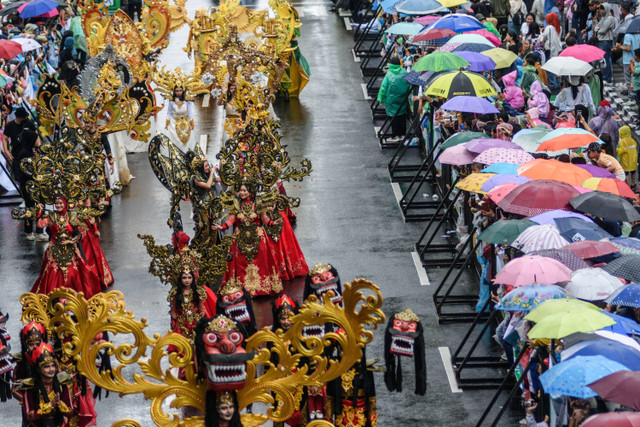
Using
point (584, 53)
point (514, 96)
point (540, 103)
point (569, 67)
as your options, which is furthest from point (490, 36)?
point (540, 103)

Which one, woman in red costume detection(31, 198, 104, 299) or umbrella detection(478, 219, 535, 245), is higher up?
umbrella detection(478, 219, 535, 245)

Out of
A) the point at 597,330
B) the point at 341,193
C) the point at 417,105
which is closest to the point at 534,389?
the point at 597,330

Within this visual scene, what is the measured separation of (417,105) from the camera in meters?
25.8

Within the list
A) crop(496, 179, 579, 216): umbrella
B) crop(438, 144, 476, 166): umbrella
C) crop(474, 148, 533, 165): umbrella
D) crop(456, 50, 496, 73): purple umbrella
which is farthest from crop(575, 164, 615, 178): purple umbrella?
crop(456, 50, 496, 73): purple umbrella

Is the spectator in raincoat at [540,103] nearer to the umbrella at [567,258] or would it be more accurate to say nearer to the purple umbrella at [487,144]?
the purple umbrella at [487,144]

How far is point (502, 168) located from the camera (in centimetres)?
1736

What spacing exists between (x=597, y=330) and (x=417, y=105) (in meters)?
14.2

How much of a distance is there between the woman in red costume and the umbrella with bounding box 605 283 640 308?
8340mm

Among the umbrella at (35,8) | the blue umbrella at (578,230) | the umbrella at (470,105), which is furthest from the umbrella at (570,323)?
the umbrella at (35,8)

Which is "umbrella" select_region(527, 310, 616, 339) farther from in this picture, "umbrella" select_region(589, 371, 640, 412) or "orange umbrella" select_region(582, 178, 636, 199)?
"orange umbrella" select_region(582, 178, 636, 199)

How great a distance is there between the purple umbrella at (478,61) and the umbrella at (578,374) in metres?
11.7

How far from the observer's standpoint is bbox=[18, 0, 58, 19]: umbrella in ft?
94.8

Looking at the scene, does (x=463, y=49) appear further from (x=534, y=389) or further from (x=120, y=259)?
(x=534, y=389)

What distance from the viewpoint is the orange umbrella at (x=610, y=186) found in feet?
53.1
